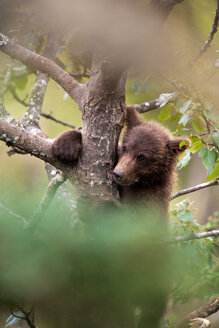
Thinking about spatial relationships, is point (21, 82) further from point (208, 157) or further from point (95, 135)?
point (208, 157)

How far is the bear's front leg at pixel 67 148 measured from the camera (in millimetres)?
1899

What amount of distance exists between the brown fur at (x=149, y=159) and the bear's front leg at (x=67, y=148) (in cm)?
78

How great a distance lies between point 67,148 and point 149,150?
121cm

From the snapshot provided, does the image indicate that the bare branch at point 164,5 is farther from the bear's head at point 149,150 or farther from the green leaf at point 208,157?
the bear's head at point 149,150

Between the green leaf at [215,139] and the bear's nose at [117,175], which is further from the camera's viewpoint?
the bear's nose at [117,175]

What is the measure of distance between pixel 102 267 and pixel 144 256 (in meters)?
0.08

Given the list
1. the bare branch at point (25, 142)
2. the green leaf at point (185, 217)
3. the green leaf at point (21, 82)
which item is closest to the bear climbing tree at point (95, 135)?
the bare branch at point (25, 142)

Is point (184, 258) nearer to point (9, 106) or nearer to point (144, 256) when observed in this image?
point (144, 256)

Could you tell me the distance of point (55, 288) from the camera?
0.61 meters

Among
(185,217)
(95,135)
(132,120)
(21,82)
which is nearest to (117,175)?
(95,135)

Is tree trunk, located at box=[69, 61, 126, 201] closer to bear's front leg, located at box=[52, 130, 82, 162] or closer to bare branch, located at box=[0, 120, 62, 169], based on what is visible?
bear's front leg, located at box=[52, 130, 82, 162]

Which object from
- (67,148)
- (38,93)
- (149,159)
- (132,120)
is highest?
(38,93)

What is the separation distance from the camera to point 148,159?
2.93 metres

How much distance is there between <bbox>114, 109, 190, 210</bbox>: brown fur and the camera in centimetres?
284
